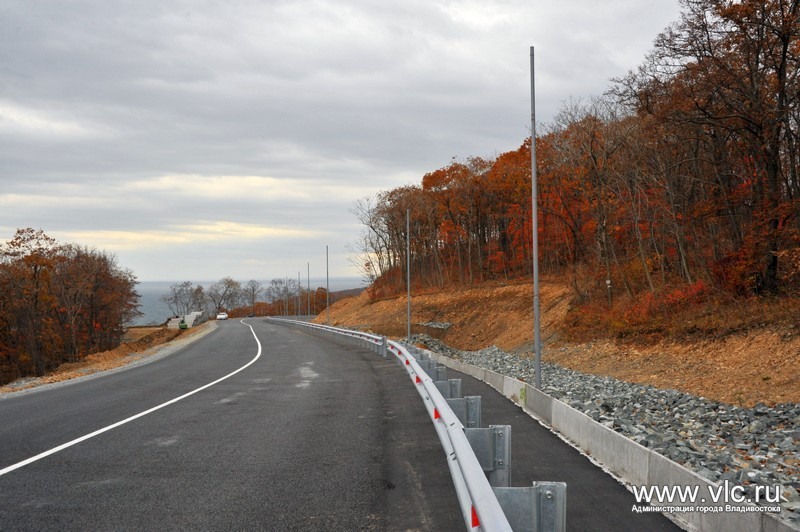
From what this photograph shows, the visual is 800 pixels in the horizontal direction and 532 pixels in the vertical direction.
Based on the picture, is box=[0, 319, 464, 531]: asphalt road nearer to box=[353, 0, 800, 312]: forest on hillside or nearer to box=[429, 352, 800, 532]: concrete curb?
box=[429, 352, 800, 532]: concrete curb

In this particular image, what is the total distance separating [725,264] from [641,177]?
32.4ft

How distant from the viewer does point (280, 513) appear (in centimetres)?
584

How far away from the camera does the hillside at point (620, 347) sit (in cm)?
1562

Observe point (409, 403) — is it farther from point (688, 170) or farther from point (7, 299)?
point (7, 299)

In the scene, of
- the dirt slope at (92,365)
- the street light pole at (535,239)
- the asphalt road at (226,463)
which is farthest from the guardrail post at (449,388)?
the dirt slope at (92,365)

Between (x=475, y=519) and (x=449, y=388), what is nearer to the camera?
(x=475, y=519)

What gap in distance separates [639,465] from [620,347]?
20968mm

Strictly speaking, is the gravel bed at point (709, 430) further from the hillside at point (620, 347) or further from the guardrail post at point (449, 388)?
the guardrail post at point (449, 388)

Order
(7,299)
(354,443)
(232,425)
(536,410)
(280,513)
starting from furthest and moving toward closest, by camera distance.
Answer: (7,299) → (536,410) → (232,425) → (354,443) → (280,513)

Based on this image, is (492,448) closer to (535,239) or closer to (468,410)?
(468,410)

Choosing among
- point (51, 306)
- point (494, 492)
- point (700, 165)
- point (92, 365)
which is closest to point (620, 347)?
point (700, 165)

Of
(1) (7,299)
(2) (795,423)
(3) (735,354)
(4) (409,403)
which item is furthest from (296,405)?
(1) (7,299)

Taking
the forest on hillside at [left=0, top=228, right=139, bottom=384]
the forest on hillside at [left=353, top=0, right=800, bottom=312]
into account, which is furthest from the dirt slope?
the forest on hillside at [left=353, top=0, right=800, bottom=312]

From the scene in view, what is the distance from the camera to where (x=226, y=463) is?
7773mm
